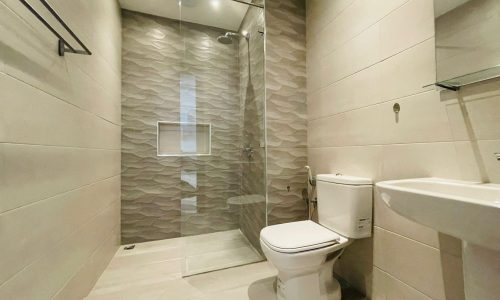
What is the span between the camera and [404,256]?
116 centimetres

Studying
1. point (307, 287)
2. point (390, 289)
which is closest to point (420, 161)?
point (390, 289)

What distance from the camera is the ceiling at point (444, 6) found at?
3.06 ft

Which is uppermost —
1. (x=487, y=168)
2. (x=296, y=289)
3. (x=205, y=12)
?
(x=205, y=12)

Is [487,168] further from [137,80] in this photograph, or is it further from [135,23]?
[135,23]

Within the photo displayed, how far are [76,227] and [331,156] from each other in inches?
71.7

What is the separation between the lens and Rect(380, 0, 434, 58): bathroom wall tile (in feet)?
3.44

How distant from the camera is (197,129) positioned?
2.24 meters

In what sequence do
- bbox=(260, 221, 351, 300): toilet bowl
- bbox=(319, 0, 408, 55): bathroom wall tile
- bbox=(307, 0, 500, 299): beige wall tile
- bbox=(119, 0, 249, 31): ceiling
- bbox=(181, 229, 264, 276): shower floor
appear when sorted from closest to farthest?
bbox=(307, 0, 500, 299): beige wall tile → bbox=(260, 221, 351, 300): toilet bowl → bbox=(319, 0, 408, 55): bathroom wall tile → bbox=(181, 229, 264, 276): shower floor → bbox=(119, 0, 249, 31): ceiling

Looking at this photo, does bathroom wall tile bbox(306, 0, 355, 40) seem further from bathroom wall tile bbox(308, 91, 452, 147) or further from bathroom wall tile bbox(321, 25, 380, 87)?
bathroom wall tile bbox(308, 91, 452, 147)

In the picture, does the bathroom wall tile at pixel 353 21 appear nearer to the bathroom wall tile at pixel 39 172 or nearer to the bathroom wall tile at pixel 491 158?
the bathroom wall tile at pixel 491 158

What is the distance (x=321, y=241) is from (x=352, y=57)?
49.7 inches

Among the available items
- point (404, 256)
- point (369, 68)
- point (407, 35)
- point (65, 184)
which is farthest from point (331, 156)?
point (65, 184)

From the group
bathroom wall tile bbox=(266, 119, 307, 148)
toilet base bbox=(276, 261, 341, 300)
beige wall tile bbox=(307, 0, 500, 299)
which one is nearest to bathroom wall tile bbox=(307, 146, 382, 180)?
beige wall tile bbox=(307, 0, 500, 299)

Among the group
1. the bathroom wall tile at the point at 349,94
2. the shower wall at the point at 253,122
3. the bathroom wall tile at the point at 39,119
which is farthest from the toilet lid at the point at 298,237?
the bathroom wall tile at the point at 39,119
